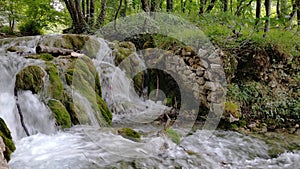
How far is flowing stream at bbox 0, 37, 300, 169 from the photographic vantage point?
10.9 feet

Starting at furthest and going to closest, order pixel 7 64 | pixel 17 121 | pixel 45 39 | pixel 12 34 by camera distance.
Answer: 1. pixel 12 34
2. pixel 45 39
3. pixel 7 64
4. pixel 17 121

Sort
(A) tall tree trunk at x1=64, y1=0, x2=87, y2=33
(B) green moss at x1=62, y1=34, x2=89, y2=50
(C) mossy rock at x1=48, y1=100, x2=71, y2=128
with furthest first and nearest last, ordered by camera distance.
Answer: (A) tall tree trunk at x1=64, y1=0, x2=87, y2=33
(B) green moss at x1=62, y1=34, x2=89, y2=50
(C) mossy rock at x1=48, y1=100, x2=71, y2=128

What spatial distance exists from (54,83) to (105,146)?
1690mm

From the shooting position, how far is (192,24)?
7656 millimetres

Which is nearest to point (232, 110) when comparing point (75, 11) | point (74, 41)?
point (74, 41)

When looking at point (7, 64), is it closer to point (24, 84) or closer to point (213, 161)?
point (24, 84)

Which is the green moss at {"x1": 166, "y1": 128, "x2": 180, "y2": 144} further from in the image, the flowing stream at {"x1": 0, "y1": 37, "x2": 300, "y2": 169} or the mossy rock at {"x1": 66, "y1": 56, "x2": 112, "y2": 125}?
the mossy rock at {"x1": 66, "y1": 56, "x2": 112, "y2": 125}

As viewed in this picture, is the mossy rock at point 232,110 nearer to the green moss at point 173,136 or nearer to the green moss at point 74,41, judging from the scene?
the green moss at point 173,136

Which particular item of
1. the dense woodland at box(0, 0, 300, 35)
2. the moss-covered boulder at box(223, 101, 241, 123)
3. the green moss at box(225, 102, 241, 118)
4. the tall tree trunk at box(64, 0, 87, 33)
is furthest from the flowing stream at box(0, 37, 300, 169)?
the dense woodland at box(0, 0, 300, 35)

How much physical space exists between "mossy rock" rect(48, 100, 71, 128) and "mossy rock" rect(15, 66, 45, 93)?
1.16 feet

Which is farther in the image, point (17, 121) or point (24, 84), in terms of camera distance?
point (24, 84)

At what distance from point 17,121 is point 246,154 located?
356cm

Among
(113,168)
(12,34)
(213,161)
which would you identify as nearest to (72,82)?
(113,168)

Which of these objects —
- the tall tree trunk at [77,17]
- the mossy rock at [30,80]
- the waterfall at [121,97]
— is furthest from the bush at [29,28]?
the mossy rock at [30,80]
